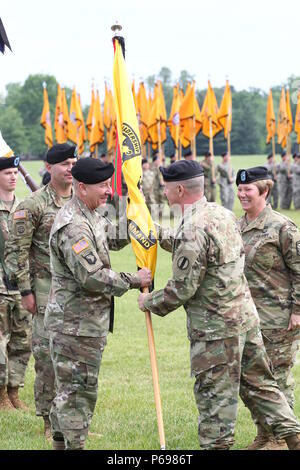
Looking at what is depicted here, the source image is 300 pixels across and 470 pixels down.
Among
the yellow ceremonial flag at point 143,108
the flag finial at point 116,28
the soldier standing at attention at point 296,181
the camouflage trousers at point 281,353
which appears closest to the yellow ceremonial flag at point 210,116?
the yellow ceremonial flag at point 143,108

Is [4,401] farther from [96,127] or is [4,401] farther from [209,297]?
[96,127]

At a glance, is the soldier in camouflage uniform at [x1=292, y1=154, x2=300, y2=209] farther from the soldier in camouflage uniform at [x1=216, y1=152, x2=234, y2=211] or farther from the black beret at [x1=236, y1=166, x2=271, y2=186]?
the black beret at [x1=236, y1=166, x2=271, y2=186]

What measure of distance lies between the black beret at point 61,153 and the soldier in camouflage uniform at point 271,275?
1.42 meters

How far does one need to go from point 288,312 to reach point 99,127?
27.2 m

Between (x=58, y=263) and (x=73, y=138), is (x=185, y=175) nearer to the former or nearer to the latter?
(x=58, y=263)

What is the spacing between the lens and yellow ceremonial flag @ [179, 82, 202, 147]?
31500mm

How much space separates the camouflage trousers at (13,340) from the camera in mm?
7785

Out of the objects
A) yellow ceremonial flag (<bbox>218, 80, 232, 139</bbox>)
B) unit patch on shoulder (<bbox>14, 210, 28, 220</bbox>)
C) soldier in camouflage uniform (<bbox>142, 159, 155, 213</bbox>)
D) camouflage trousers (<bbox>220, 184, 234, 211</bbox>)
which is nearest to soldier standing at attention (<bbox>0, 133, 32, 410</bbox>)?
unit patch on shoulder (<bbox>14, 210, 28, 220</bbox>)

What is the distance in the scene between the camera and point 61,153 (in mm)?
6688

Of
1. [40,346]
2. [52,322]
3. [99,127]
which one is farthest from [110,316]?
[99,127]

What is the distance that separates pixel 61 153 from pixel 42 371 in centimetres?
189

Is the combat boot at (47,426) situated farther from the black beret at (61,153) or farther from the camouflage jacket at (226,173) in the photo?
the camouflage jacket at (226,173)

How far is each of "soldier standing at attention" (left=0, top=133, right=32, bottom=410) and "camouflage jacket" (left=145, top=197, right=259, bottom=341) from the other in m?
2.77

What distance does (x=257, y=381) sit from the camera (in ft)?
18.5
